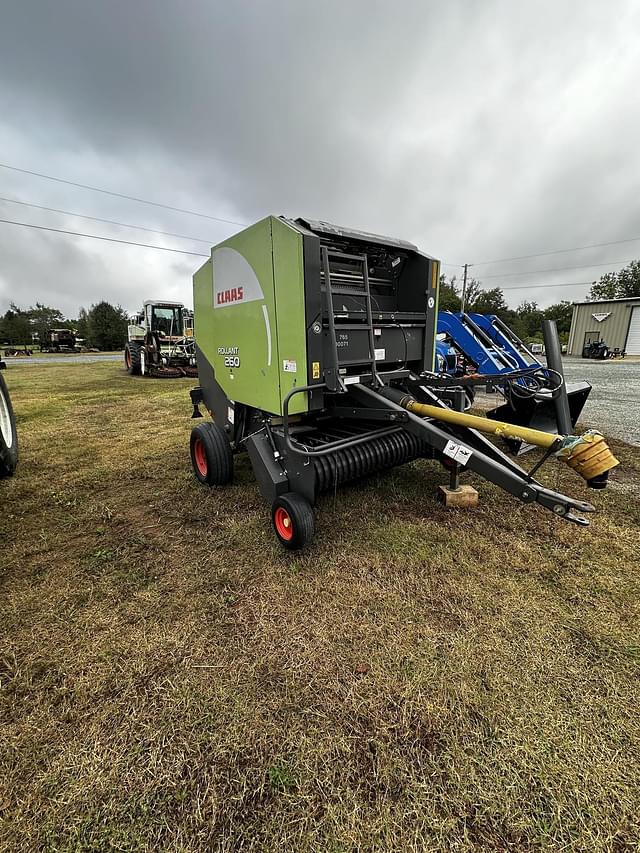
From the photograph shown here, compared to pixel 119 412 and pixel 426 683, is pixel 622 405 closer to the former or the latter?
pixel 426 683

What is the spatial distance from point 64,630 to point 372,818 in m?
1.77

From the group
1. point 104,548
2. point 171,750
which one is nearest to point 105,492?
point 104,548

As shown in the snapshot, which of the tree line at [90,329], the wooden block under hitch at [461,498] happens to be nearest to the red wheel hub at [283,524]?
the wooden block under hitch at [461,498]

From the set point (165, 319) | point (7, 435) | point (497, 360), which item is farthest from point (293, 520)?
point (165, 319)

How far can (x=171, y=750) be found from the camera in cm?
146

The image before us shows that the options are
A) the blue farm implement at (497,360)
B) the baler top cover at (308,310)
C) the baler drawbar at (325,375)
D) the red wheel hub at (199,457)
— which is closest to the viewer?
the baler drawbar at (325,375)

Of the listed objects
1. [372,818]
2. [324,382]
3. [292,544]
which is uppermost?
[324,382]

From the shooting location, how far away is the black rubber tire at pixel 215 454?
145 inches

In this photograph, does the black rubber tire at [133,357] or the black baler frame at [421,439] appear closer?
the black baler frame at [421,439]

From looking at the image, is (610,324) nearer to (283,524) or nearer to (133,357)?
(133,357)

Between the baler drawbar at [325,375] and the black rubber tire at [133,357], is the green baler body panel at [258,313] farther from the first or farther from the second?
the black rubber tire at [133,357]

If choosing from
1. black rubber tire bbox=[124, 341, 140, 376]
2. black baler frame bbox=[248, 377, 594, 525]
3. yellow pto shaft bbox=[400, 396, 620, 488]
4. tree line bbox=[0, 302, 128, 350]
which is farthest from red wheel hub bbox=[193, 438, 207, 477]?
tree line bbox=[0, 302, 128, 350]

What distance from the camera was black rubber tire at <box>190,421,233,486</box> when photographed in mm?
3689

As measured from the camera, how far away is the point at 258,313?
10.00ft
